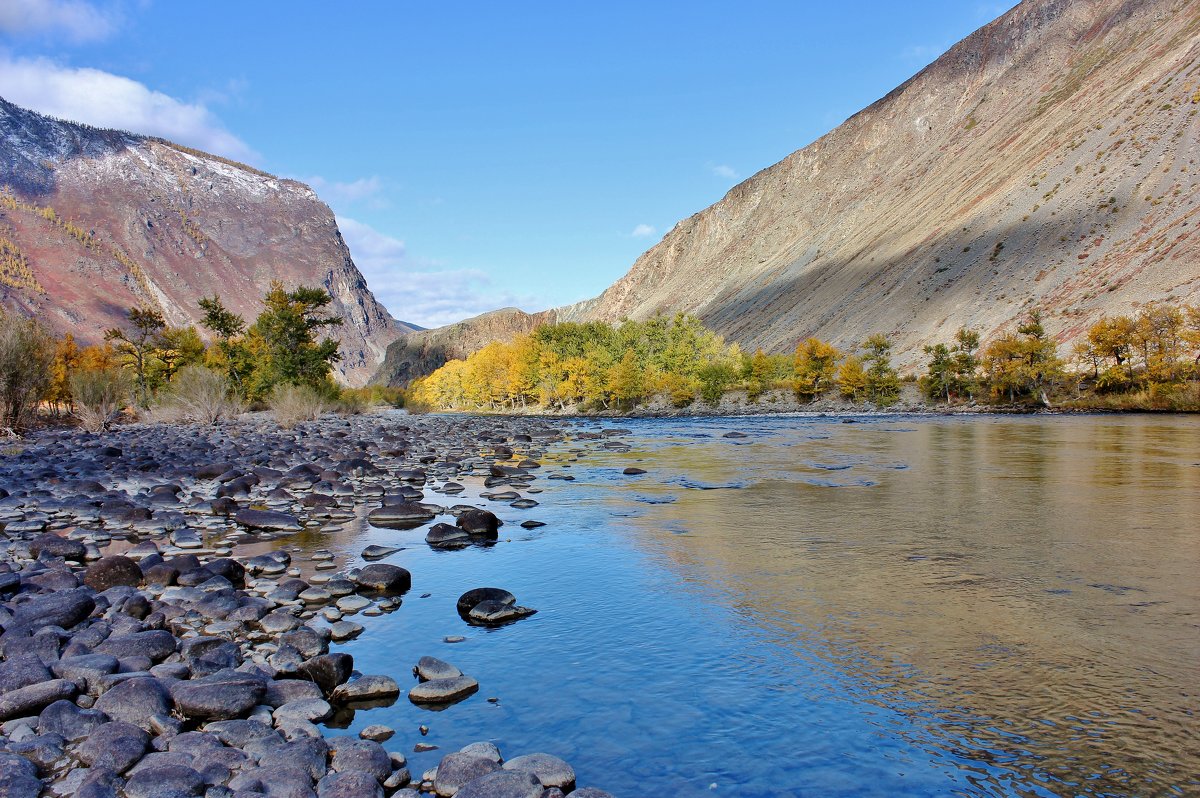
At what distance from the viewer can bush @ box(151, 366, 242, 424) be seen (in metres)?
40.6

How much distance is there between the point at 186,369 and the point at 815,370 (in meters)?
59.4

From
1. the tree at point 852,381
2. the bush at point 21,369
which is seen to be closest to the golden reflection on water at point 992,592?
the bush at point 21,369

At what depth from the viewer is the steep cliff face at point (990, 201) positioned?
67438mm

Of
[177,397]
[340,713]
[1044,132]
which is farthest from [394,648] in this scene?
[1044,132]

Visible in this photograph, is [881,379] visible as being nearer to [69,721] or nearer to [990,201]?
[990,201]

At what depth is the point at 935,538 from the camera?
10.8 m

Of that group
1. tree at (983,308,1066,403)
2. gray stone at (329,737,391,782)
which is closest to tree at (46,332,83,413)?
gray stone at (329,737,391,782)

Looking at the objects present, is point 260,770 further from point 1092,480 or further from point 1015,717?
point 1092,480

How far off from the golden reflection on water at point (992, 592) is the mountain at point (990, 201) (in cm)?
5480

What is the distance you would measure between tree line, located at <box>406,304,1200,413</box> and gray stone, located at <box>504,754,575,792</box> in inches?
2138

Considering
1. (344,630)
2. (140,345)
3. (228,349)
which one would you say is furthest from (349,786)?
(228,349)

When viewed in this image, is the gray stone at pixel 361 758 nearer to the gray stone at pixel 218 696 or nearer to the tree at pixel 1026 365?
the gray stone at pixel 218 696

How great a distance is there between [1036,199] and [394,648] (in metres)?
94.8

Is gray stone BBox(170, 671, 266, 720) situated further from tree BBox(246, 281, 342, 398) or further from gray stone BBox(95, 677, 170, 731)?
tree BBox(246, 281, 342, 398)
